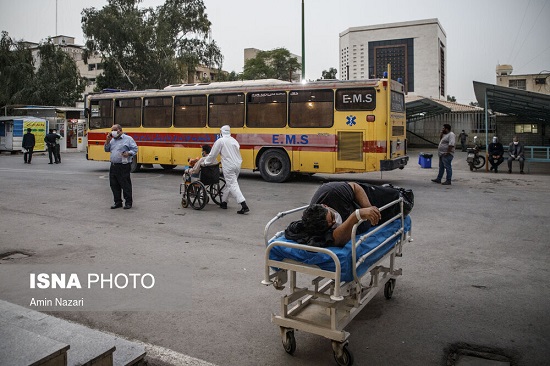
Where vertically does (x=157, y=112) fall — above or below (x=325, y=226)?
above

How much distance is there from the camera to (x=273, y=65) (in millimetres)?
52719

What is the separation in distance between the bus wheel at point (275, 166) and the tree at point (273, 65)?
3604 cm

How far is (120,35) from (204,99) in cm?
2546

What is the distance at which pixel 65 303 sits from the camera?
5188mm

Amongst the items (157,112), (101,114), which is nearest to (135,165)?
(157,112)

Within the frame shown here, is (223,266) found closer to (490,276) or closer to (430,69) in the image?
(490,276)

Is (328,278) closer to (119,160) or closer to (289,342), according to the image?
(289,342)

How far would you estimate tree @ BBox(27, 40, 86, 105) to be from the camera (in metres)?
42.5

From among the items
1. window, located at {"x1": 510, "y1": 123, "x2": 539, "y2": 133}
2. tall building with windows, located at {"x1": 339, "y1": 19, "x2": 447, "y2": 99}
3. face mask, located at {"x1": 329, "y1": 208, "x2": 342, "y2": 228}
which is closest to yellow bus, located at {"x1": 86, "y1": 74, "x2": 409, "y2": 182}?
face mask, located at {"x1": 329, "y1": 208, "x2": 342, "y2": 228}

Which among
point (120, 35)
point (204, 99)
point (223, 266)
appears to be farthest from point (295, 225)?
point (120, 35)

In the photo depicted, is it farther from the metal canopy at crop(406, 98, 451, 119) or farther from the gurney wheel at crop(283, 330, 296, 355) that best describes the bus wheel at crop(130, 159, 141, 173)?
the gurney wheel at crop(283, 330, 296, 355)

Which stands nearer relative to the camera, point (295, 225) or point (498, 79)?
point (295, 225)

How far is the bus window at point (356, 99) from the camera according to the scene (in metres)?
14.4

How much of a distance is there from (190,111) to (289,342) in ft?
48.1
